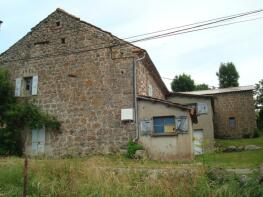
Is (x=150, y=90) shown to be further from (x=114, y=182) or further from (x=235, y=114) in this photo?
(x=235, y=114)

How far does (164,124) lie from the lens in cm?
1496

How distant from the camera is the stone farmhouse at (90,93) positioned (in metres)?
14.9

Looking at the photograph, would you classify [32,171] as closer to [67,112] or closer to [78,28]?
[67,112]

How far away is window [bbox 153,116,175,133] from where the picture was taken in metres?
14.8

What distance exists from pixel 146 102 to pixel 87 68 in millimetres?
3811

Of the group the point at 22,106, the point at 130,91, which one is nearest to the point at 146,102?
the point at 130,91

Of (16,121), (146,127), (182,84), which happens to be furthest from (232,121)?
(16,121)

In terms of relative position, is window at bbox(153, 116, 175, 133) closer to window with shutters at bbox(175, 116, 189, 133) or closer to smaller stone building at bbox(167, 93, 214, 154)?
window with shutters at bbox(175, 116, 189, 133)

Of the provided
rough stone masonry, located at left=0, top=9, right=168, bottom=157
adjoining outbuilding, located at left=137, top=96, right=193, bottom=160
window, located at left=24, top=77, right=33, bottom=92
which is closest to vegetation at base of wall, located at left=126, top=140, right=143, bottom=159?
adjoining outbuilding, located at left=137, top=96, right=193, bottom=160

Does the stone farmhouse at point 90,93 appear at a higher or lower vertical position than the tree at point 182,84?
lower

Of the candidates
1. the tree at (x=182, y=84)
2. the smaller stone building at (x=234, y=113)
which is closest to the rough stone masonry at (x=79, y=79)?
the smaller stone building at (x=234, y=113)

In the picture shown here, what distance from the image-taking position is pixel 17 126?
17.3m

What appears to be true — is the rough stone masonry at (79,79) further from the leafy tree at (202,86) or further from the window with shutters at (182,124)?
the leafy tree at (202,86)

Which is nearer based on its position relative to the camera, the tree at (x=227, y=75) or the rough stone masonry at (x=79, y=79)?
the rough stone masonry at (x=79, y=79)
